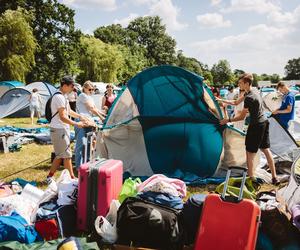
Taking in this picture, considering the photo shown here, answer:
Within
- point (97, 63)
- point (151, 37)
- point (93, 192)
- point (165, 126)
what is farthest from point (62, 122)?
point (151, 37)

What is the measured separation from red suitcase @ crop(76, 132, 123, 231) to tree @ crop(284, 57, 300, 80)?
120241mm

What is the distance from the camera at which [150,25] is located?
221ft

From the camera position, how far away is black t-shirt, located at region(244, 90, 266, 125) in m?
5.41

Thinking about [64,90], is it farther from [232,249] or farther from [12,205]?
[232,249]

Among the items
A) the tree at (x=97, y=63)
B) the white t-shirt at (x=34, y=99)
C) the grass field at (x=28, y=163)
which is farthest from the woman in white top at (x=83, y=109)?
the tree at (x=97, y=63)

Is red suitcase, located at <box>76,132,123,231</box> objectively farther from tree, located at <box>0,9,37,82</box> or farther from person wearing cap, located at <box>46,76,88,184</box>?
tree, located at <box>0,9,37,82</box>

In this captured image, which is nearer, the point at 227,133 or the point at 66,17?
the point at 227,133

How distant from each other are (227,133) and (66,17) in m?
27.4

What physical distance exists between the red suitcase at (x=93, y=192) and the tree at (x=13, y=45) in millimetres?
19426

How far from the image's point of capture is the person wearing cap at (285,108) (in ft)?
23.7

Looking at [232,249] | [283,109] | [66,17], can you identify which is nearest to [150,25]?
[66,17]

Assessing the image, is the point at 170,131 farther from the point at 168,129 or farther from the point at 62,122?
the point at 62,122

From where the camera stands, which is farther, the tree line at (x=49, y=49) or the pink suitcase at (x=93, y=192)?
the tree line at (x=49, y=49)

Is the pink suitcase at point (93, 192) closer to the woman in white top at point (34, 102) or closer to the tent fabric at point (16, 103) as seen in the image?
the woman in white top at point (34, 102)
